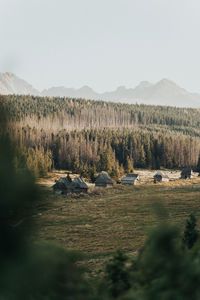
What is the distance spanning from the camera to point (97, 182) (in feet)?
290

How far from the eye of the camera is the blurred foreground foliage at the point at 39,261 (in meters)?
3.21

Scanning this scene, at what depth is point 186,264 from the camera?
3.49m

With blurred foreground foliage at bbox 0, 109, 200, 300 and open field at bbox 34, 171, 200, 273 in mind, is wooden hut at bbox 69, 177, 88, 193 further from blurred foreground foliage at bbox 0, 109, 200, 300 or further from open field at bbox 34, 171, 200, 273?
blurred foreground foliage at bbox 0, 109, 200, 300

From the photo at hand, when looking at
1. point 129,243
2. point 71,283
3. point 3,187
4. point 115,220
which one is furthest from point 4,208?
point 115,220

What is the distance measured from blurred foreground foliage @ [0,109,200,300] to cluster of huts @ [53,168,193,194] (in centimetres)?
4837

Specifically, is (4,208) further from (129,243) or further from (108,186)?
(108,186)

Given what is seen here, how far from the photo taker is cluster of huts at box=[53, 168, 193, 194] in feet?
244

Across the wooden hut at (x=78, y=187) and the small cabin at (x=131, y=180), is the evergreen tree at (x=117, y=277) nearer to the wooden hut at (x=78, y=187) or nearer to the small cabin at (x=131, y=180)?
the wooden hut at (x=78, y=187)

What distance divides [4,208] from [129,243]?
28.5 metres

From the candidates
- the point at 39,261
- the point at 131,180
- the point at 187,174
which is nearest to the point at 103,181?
the point at 131,180

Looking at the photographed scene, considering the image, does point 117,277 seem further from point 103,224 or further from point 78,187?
point 78,187

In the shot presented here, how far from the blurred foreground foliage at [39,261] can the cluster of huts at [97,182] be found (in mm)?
48371

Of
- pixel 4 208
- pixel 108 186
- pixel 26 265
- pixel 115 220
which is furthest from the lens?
pixel 108 186

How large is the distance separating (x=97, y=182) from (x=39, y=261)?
85.4m
